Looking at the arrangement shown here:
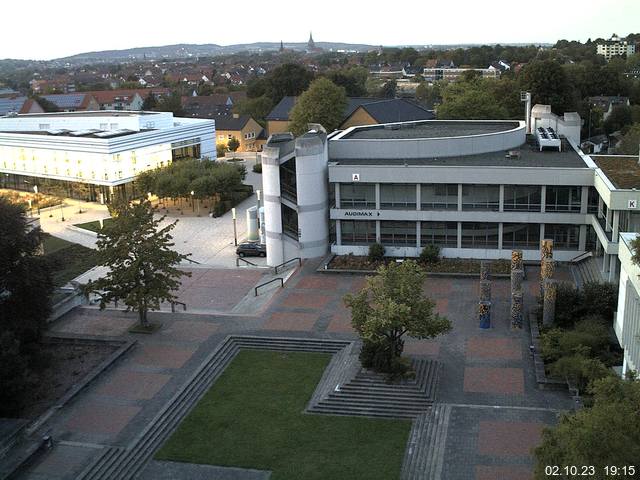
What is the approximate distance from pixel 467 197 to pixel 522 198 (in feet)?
9.63

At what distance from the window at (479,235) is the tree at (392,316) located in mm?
14021

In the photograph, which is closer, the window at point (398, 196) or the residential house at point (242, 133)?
the window at point (398, 196)

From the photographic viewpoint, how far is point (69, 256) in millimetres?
46281

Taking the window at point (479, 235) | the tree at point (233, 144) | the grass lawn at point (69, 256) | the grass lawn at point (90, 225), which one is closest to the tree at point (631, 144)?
the window at point (479, 235)

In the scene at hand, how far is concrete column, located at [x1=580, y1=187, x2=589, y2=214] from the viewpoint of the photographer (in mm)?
Result: 37844

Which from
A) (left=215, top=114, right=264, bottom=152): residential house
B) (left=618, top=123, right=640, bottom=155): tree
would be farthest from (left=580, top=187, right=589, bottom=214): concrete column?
(left=215, top=114, right=264, bottom=152): residential house

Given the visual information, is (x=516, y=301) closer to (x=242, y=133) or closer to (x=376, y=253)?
(x=376, y=253)

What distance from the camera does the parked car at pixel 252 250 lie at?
44031 millimetres

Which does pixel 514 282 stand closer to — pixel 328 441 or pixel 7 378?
pixel 328 441

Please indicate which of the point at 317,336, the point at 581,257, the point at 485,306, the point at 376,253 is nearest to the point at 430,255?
the point at 376,253

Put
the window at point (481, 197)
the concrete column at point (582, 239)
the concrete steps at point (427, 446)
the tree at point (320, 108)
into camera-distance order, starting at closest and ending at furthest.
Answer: the concrete steps at point (427, 446), the concrete column at point (582, 239), the window at point (481, 197), the tree at point (320, 108)

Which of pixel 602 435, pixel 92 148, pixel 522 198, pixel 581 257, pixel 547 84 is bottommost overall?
pixel 581 257

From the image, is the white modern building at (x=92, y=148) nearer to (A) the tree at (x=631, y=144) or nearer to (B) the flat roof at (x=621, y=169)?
(B) the flat roof at (x=621, y=169)

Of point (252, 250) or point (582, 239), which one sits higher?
point (582, 239)
